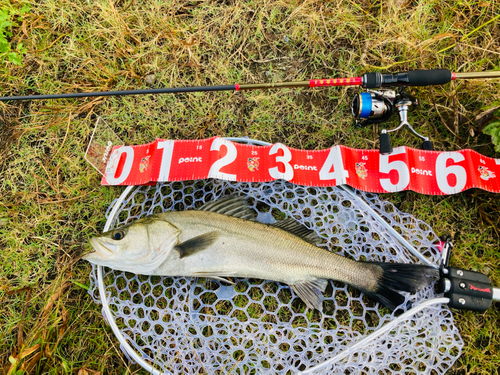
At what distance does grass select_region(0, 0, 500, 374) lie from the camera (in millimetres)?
2701

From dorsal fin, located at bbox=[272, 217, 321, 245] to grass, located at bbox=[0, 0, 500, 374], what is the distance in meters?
0.84

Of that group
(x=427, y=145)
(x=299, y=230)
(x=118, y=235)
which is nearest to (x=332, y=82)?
(x=427, y=145)

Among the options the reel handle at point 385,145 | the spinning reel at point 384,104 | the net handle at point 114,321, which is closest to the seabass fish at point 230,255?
the net handle at point 114,321

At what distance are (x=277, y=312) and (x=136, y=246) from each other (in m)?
1.23

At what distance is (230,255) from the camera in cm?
225

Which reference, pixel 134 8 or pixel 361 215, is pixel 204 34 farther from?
pixel 361 215

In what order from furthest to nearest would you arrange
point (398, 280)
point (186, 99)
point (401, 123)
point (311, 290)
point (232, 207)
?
1. point (186, 99)
2. point (401, 123)
3. point (232, 207)
4. point (311, 290)
5. point (398, 280)

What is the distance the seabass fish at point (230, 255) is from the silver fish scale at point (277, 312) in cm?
23

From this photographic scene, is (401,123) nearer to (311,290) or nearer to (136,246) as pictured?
(311,290)

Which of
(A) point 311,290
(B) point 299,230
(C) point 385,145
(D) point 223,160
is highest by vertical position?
(D) point 223,160

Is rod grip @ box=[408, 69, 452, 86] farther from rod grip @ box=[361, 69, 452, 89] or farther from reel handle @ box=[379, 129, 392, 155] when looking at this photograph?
reel handle @ box=[379, 129, 392, 155]

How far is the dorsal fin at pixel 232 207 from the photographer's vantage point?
7.86 ft

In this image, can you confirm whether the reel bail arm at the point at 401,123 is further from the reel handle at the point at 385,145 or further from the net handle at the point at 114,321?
the net handle at the point at 114,321

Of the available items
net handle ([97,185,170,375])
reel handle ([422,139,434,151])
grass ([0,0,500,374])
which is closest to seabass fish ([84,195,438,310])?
net handle ([97,185,170,375])
